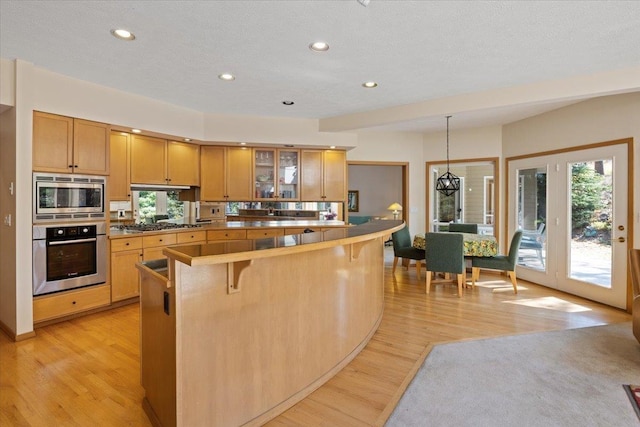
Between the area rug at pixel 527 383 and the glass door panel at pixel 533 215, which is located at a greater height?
the glass door panel at pixel 533 215

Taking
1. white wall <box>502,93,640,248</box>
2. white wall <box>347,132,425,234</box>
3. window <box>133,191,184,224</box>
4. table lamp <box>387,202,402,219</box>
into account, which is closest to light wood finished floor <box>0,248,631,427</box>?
window <box>133,191,184,224</box>

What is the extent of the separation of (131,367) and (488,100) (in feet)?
14.6

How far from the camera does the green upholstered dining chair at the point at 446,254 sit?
4.50 m

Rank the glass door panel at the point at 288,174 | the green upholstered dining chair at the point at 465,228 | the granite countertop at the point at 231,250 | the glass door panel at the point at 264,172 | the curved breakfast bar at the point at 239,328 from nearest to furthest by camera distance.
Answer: the granite countertop at the point at 231,250, the curved breakfast bar at the point at 239,328, the glass door panel at the point at 264,172, the glass door panel at the point at 288,174, the green upholstered dining chair at the point at 465,228

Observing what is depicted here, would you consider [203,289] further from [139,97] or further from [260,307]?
[139,97]

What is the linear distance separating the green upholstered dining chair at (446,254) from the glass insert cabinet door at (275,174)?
2363 millimetres

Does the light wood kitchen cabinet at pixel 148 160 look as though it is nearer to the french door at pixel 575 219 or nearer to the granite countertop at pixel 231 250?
the granite countertop at pixel 231 250

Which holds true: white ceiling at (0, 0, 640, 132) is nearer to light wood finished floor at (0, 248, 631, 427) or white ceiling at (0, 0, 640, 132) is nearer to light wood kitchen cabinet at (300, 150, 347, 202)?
light wood kitchen cabinet at (300, 150, 347, 202)

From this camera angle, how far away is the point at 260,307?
1.89 m

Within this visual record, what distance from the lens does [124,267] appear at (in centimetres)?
402

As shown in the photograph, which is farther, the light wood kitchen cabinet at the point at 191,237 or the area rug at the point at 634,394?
the light wood kitchen cabinet at the point at 191,237

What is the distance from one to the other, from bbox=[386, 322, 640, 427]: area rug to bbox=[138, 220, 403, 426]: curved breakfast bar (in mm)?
675

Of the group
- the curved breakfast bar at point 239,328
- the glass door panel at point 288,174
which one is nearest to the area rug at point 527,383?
the curved breakfast bar at point 239,328

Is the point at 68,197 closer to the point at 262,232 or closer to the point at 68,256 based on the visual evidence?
the point at 68,256
